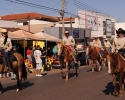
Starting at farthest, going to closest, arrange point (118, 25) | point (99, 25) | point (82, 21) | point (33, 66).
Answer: point (118, 25) → point (99, 25) → point (82, 21) → point (33, 66)

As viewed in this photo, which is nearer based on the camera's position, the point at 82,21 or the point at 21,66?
the point at 21,66

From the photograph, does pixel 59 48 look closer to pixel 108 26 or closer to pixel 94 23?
pixel 94 23

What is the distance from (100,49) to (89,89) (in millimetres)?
9062

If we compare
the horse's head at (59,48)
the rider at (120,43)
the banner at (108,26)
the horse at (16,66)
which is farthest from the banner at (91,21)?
the rider at (120,43)

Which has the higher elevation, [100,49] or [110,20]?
[110,20]

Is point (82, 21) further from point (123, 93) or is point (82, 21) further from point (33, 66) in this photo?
point (123, 93)

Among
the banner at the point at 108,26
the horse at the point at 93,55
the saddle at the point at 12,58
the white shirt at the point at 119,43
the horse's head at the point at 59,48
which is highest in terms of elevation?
the banner at the point at 108,26

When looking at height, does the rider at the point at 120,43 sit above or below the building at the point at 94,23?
below

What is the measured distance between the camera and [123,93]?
33.9ft

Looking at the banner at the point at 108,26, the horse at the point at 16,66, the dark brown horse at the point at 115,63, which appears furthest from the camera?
the banner at the point at 108,26

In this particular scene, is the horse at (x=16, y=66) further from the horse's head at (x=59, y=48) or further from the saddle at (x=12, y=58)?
the horse's head at (x=59, y=48)

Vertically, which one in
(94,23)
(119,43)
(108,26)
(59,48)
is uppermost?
(94,23)

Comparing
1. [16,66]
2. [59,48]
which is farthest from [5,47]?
[59,48]

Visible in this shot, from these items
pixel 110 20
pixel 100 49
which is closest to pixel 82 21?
pixel 110 20
